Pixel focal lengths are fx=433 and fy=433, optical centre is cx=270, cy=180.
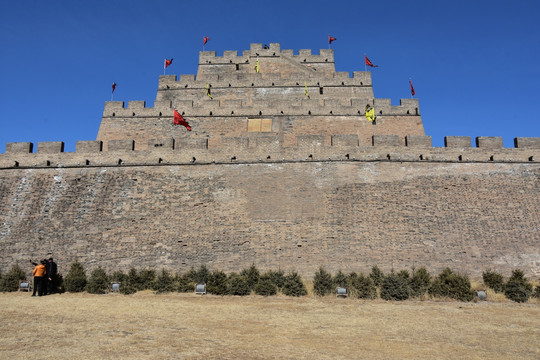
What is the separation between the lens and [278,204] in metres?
16.0

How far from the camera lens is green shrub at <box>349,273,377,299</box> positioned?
12875 millimetres

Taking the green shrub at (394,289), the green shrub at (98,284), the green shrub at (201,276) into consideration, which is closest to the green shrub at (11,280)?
the green shrub at (98,284)

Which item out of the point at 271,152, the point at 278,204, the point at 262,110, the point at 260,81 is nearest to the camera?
the point at 278,204

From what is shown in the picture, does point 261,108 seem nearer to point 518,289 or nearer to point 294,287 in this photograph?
point 294,287

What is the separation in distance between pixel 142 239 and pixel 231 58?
15.6 m

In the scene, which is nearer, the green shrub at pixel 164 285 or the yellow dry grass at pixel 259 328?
the yellow dry grass at pixel 259 328

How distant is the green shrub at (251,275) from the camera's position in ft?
44.5

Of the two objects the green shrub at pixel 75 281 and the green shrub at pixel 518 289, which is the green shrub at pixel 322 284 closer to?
the green shrub at pixel 518 289

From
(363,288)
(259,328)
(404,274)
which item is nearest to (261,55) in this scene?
(404,274)

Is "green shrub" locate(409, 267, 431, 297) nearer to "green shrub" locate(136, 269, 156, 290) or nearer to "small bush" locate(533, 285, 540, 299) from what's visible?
"small bush" locate(533, 285, 540, 299)

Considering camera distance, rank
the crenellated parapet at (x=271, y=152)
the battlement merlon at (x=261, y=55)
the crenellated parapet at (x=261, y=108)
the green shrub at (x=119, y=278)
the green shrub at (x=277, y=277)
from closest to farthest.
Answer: the green shrub at (x=277, y=277)
the green shrub at (x=119, y=278)
the crenellated parapet at (x=271, y=152)
the crenellated parapet at (x=261, y=108)
the battlement merlon at (x=261, y=55)

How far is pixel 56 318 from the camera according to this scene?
10.1 m

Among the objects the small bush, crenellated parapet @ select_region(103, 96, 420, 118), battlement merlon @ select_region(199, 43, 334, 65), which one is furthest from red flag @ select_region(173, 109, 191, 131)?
the small bush

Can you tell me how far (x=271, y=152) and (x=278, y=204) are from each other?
2288 mm
